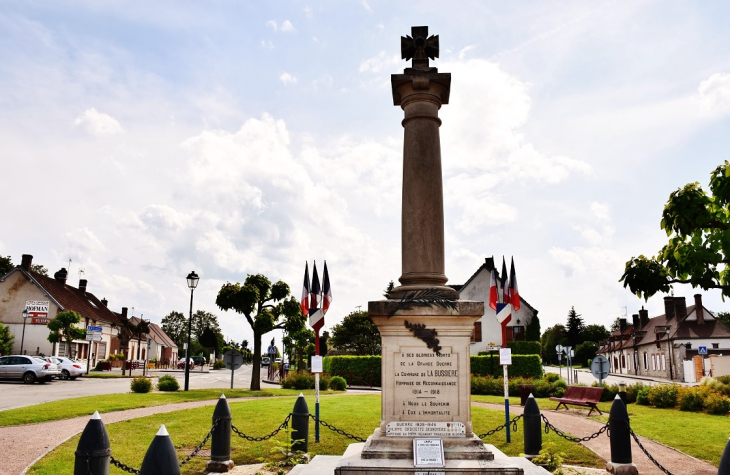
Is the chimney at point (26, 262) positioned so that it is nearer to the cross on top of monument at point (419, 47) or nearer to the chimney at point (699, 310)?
the cross on top of monument at point (419, 47)

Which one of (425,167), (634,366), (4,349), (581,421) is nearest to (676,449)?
(581,421)

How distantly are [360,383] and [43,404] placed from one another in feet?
73.6

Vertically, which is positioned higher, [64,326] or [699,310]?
[699,310]

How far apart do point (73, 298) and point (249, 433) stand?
151 feet

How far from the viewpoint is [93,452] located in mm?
6012

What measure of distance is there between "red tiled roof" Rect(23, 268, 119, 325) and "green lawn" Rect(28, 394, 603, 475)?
35159 millimetres

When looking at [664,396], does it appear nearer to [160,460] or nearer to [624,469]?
[624,469]

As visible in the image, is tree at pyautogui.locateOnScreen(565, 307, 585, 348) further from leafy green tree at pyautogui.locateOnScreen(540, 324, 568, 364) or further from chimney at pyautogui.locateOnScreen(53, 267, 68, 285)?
chimney at pyautogui.locateOnScreen(53, 267, 68, 285)

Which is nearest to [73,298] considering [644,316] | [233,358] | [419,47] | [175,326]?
[233,358]

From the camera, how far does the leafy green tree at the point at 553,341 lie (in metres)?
109

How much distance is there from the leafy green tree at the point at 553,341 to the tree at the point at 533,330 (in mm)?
69882

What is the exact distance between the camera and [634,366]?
224ft

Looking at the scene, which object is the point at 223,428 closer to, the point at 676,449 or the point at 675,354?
the point at 676,449

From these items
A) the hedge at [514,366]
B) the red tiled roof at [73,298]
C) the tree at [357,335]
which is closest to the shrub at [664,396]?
the hedge at [514,366]
